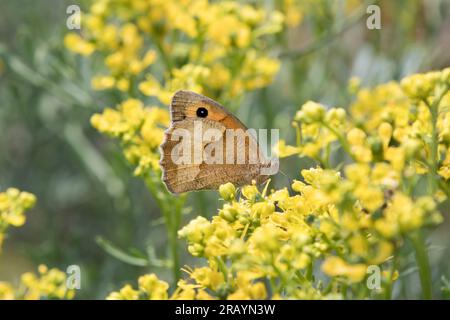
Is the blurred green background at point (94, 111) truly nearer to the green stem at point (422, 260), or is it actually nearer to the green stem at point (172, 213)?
the green stem at point (172, 213)

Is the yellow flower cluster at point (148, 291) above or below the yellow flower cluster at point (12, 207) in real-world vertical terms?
below

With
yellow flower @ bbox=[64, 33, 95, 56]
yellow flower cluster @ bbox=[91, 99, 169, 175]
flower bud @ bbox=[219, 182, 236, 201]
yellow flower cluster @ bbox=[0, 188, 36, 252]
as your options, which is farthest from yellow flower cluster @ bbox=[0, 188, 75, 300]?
yellow flower @ bbox=[64, 33, 95, 56]

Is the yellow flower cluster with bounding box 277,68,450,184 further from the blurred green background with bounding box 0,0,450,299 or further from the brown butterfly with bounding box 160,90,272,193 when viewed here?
the blurred green background with bounding box 0,0,450,299

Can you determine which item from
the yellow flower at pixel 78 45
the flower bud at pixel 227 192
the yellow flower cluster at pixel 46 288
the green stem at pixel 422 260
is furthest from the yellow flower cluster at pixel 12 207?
the green stem at pixel 422 260

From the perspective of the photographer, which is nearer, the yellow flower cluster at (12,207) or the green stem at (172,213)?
the yellow flower cluster at (12,207)

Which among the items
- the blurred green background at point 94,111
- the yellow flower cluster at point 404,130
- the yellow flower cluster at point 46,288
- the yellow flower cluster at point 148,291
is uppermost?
the blurred green background at point 94,111
